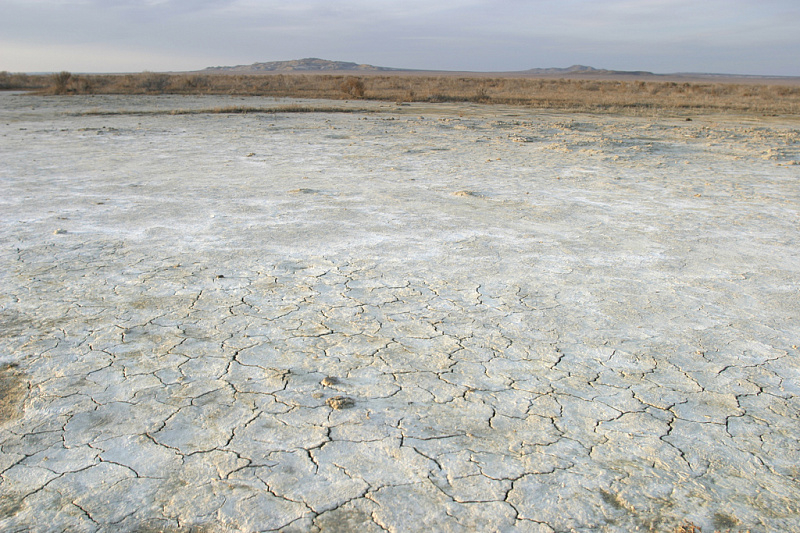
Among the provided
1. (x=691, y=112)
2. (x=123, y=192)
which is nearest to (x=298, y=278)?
(x=123, y=192)

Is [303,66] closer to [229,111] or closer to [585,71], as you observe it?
[585,71]

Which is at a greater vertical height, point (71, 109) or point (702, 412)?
point (71, 109)

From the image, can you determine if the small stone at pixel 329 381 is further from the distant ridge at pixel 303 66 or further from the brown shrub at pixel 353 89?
the distant ridge at pixel 303 66

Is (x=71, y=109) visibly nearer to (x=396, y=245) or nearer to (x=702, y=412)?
(x=396, y=245)

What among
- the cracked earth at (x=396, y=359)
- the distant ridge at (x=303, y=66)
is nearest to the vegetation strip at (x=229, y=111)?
the cracked earth at (x=396, y=359)

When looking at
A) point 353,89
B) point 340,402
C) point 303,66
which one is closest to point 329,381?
point 340,402

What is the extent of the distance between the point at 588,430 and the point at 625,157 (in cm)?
893

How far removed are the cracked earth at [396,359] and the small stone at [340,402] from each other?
11 millimetres

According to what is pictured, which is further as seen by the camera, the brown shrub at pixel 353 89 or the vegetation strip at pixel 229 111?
the brown shrub at pixel 353 89

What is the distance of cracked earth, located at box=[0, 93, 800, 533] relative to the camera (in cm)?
226

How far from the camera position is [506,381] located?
10.2ft

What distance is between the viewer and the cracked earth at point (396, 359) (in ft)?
7.42

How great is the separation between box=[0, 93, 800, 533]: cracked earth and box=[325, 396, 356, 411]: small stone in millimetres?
11

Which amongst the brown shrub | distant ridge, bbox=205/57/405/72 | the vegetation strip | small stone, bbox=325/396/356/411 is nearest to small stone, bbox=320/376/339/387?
small stone, bbox=325/396/356/411
